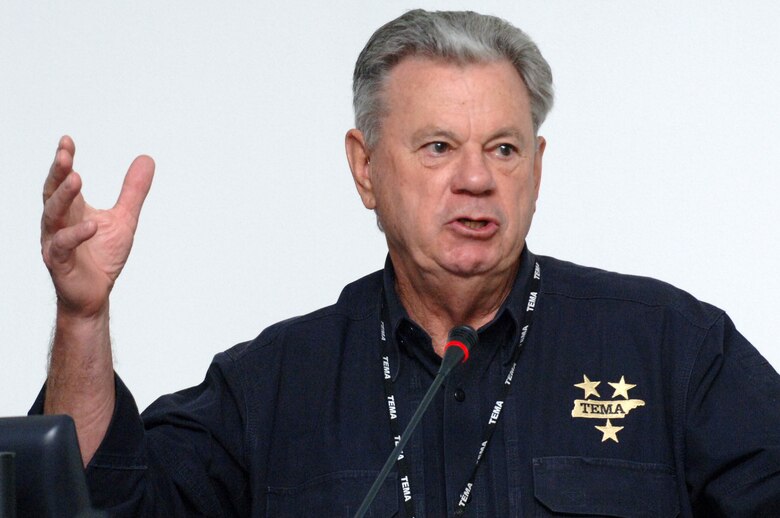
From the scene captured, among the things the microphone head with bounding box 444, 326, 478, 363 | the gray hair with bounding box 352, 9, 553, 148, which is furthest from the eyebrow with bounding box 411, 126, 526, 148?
the microphone head with bounding box 444, 326, 478, 363

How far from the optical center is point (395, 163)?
2.51m

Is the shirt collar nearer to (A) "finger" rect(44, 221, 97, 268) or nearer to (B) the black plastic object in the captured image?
(A) "finger" rect(44, 221, 97, 268)

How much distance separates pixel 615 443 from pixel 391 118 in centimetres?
74

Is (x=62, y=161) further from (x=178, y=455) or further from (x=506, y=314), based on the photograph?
(x=506, y=314)

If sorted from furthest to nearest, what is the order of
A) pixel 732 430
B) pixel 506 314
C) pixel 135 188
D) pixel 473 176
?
1. pixel 506 314
2. pixel 473 176
3. pixel 732 430
4. pixel 135 188

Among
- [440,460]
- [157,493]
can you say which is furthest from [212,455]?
[440,460]

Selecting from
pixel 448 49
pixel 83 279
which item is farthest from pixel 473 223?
pixel 83 279

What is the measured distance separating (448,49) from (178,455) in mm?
900

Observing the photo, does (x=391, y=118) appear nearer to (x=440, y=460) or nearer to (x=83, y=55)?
(x=440, y=460)

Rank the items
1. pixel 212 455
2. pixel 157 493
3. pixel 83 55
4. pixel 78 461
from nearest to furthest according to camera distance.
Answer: pixel 78 461 < pixel 157 493 < pixel 212 455 < pixel 83 55

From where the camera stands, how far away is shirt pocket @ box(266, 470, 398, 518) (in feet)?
7.73

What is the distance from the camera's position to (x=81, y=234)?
184 cm

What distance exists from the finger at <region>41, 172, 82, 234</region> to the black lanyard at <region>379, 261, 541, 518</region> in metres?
0.76

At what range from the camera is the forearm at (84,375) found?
201 cm
